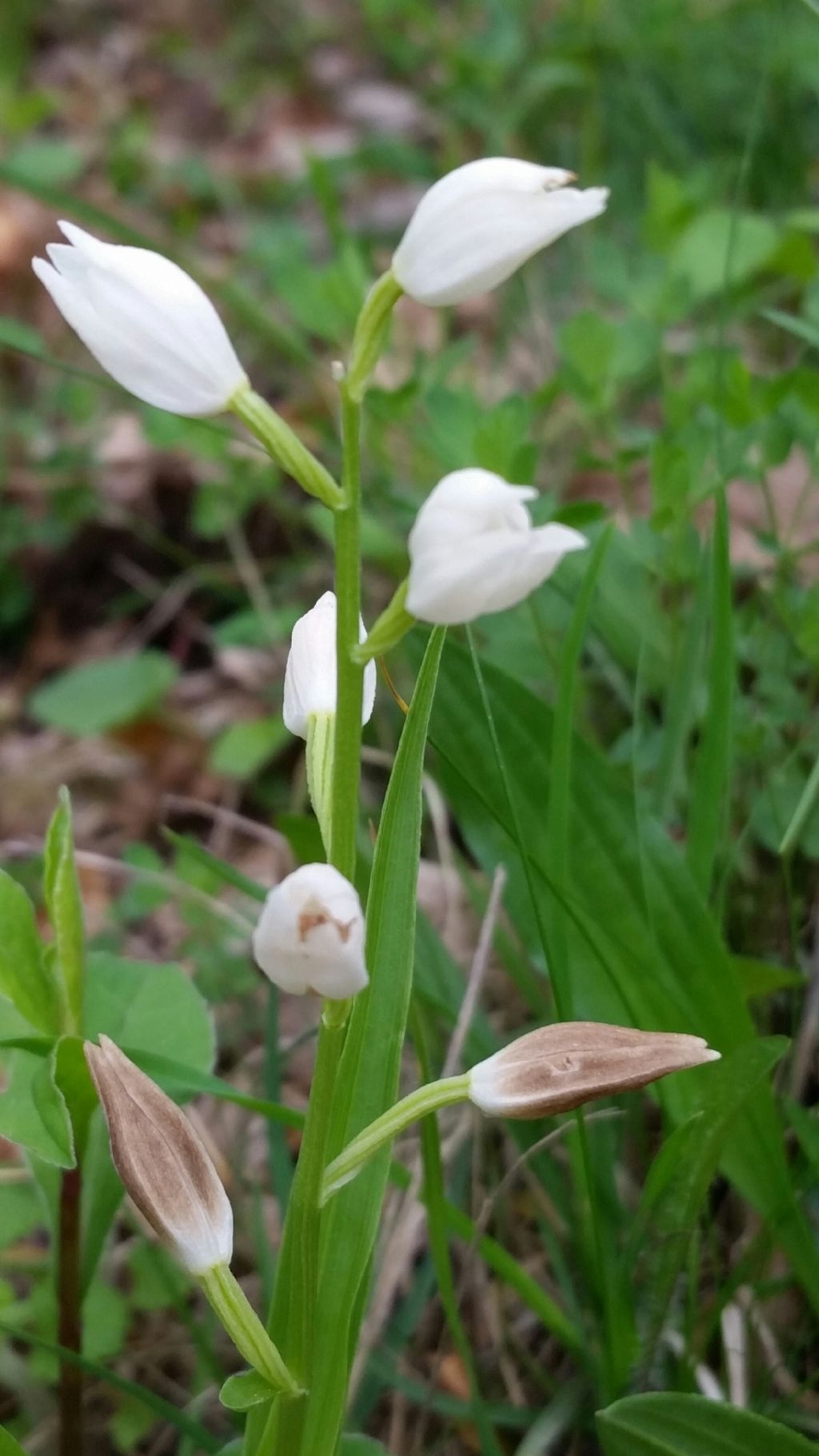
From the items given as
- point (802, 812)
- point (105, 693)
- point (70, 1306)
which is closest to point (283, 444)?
point (802, 812)

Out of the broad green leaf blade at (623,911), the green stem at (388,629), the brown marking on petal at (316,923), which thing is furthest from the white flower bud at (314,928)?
the broad green leaf blade at (623,911)

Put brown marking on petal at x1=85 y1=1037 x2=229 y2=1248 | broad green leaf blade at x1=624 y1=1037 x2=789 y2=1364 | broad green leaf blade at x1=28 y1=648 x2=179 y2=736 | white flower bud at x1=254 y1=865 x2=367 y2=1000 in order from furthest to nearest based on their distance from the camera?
broad green leaf blade at x1=28 y1=648 x2=179 y2=736 < broad green leaf blade at x1=624 y1=1037 x2=789 y2=1364 < brown marking on petal at x1=85 y1=1037 x2=229 y2=1248 < white flower bud at x1=254 y1=865 x2=367 y2=1000

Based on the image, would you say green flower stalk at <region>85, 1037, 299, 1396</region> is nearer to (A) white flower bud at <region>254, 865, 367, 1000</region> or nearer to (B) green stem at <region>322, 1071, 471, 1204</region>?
(B) green stem at <region>322, 1071, 471, 1204</region>

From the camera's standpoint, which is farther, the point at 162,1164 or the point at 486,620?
the point at 486,620

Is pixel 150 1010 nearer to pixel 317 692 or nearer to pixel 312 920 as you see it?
pixel 317 692

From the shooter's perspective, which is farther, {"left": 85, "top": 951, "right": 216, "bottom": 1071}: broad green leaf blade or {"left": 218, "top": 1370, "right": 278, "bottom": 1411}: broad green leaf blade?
{"left": 85, "top": 951, "right": 216, "bottom": 1071}: broad green leaf blade

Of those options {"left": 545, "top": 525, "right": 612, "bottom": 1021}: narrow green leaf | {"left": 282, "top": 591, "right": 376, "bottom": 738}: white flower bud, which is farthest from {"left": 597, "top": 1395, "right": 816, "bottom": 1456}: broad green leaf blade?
{"left": 282, "top": 591, "right": 376, "bottom": 738}: white flower bud

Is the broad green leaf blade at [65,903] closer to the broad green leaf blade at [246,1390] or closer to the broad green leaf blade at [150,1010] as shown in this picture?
the broad green leaf blade at [150,1010]

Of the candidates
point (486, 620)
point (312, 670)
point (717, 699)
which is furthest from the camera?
point (486, 620)
